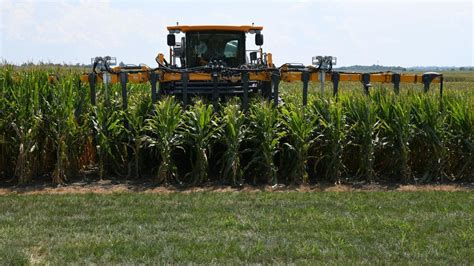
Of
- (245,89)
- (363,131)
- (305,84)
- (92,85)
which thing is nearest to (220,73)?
(245,89)

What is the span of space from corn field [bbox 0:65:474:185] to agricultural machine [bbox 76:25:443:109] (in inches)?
19.4

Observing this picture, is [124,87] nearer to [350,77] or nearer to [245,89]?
[245,89]

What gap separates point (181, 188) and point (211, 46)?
190 inches

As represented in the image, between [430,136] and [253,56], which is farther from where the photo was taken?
[253,56]

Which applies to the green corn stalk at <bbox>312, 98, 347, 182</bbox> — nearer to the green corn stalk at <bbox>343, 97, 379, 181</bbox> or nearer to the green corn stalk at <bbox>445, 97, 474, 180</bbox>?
the green corn stalk at <bbox>343, 97, 379, 181</bbox>

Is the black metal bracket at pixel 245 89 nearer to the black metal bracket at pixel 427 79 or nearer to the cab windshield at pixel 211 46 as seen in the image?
the cab windshield at pixel 211 46

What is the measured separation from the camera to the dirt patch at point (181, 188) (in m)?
8.45

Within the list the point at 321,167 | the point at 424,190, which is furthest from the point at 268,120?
the point at 424,190

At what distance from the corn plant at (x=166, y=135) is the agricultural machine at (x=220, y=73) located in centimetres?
67

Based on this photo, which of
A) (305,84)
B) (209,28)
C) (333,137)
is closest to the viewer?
(333,137)

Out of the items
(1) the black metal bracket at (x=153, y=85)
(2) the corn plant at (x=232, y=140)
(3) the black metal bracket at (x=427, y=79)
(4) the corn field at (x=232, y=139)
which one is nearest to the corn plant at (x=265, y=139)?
(4) the corn field at (x=232, y=139)

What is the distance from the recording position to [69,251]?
537 cm

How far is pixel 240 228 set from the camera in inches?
244

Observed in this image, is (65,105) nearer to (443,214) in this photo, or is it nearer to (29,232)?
(29,232)
